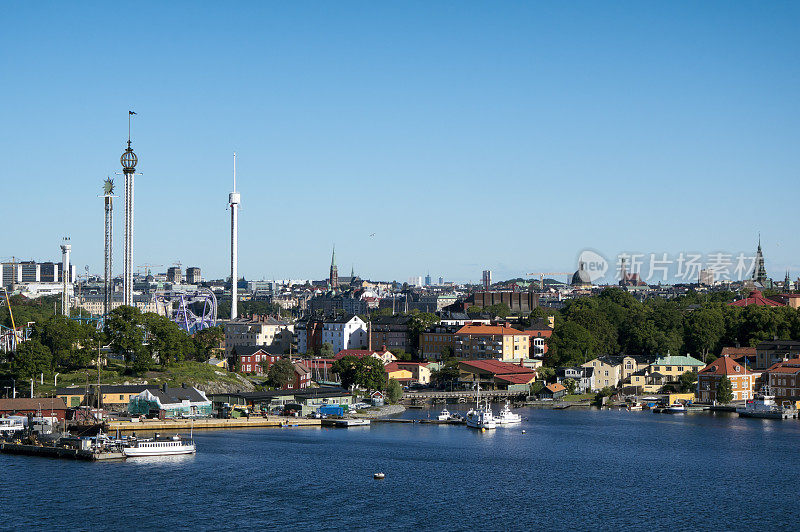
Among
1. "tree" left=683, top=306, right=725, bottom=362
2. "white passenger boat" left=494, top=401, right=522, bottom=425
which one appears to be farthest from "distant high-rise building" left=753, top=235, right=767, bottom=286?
"white passenger boat" left=494, top=401, right=522, bottom=425

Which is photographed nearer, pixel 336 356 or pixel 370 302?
pixel 336 356

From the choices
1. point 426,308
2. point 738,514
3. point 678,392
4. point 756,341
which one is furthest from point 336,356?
point 426,308

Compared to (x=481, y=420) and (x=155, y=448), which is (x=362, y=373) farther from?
(x=155, y=448)

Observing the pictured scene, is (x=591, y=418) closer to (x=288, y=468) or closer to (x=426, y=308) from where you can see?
(x=288, y=468)

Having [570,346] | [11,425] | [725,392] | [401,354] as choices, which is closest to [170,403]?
[11,425]

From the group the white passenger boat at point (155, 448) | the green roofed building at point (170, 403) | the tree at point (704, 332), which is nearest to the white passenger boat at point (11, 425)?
the green roofed building at point (170, 403)
